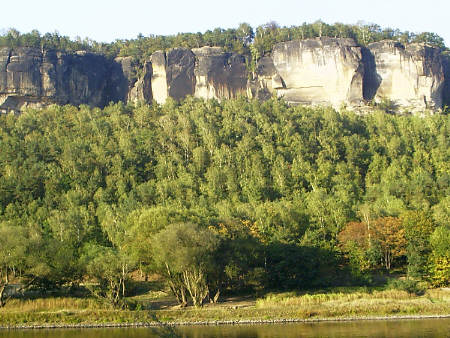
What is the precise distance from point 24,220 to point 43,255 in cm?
2530

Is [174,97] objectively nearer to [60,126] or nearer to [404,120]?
[60,126]

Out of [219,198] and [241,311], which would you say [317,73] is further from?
[241,311]

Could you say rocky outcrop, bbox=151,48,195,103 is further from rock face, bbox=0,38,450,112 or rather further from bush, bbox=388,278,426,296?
bush, bbox=388,278,426,296

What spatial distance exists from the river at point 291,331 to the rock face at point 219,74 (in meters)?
95.3

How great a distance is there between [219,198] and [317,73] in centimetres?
5525

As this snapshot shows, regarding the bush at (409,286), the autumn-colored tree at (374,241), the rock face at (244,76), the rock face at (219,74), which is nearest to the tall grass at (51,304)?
the bush at (409,286)

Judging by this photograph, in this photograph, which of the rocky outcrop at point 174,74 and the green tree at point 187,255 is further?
the rocky outcrop at point 174,74

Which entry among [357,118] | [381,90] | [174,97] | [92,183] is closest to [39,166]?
[92,183]

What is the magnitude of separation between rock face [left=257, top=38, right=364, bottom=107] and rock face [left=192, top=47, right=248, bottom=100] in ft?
15.4

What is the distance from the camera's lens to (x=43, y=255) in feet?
168

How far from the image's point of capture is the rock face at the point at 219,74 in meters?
134

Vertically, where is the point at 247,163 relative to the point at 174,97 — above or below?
below

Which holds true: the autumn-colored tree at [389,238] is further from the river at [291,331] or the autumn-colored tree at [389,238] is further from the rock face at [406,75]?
the rock face at [406,75]

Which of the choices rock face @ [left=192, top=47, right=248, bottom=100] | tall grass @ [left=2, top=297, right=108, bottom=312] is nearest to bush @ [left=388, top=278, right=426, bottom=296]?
tall grass @ [left=2, top=297, right=108, bottom=312]
